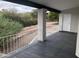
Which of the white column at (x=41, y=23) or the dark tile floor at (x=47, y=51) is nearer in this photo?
the dark tile floor at (x=47, y=51)

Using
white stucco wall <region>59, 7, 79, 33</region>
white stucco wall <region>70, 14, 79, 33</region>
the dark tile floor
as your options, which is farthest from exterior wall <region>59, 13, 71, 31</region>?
the dark tile floor

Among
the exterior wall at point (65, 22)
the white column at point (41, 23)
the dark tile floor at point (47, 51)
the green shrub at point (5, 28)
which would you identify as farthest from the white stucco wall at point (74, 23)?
the green shrub at point (5, 28)

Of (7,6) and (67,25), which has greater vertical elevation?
(7,6)

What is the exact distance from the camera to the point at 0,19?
21.0 feet

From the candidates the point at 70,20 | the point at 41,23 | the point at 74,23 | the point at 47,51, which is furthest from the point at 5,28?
the point at 74,23

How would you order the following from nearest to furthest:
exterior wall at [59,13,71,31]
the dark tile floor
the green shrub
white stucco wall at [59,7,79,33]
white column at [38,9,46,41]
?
the dark tile floor → the green shrub → white column at [38,9,46,41] → white stucco wall at [59,7,79,33] → exterior wall at [59,13,71,31]

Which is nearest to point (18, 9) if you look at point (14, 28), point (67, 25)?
point (14, 28)

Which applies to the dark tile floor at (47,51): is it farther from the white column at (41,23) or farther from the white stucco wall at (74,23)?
the white stucco wall at (74,23)

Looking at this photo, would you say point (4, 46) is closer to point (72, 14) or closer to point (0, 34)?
point (0, 34)

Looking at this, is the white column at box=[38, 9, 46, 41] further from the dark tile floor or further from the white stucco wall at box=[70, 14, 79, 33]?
the white stucco wall at box=[70, 14, 79, 33]

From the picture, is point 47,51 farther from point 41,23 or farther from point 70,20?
point 70,20

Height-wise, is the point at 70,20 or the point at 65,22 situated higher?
the point at 70,20

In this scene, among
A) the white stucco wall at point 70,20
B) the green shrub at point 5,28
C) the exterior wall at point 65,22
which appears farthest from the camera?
the exterior wall at point 65,22

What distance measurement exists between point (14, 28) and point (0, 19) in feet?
4.10
